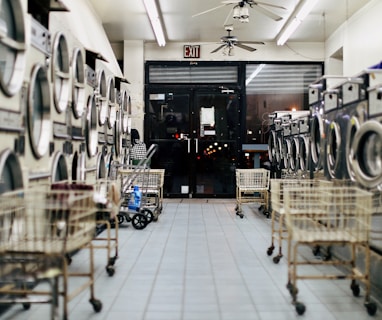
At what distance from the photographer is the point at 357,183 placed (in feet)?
12.9

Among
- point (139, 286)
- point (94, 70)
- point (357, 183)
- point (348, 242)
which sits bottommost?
point (139, 286)

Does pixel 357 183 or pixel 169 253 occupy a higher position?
pixel 357 183

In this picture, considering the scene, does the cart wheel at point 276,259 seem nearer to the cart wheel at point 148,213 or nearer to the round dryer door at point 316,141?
the round dryer door at point 316,141

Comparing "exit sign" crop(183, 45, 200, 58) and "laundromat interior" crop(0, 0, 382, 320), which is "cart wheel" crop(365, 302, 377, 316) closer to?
"laundromat interior" crop(0, 0, 382, 320)

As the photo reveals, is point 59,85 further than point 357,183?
Yes

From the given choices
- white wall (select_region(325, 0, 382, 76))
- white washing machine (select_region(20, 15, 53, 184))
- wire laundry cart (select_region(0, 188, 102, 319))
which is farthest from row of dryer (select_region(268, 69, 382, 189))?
Result: white washing machine (select_region(20, 15, 53, 184))

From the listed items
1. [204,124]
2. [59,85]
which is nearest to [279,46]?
[204,124]

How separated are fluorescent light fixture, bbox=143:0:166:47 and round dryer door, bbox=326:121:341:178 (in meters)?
4.15

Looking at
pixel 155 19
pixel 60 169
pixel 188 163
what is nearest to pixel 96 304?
pixel 60 169

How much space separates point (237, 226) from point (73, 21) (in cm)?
387

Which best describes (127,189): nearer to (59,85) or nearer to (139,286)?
(59,85)

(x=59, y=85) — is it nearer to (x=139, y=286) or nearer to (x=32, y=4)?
(x=32, y=4)

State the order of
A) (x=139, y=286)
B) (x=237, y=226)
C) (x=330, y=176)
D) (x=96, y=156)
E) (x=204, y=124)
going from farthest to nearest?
(x=204, y=124)
(x=237, y=226)
(x=96, y=156)
(x=330, y=176)
(x=139, y=286)

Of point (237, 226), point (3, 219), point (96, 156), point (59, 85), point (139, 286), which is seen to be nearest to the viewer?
point (3, 219)
